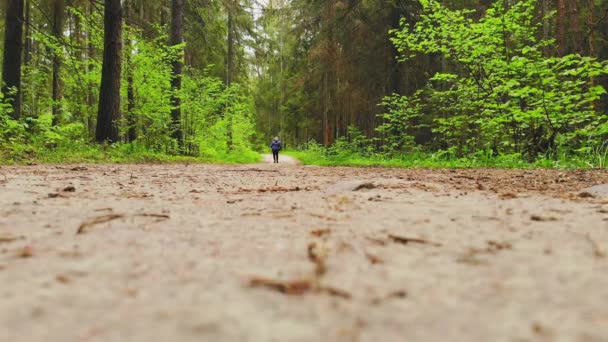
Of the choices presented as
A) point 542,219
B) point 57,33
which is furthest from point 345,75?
point 542,219

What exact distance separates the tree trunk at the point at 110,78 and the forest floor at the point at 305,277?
8138 millimetres

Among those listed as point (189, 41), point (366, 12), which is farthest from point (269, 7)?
point (366, 12)

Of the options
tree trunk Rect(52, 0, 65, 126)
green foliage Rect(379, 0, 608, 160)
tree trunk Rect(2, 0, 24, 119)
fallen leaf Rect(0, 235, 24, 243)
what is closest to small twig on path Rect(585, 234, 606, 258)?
fallen leaf Rect(0, 235, 24, 243)

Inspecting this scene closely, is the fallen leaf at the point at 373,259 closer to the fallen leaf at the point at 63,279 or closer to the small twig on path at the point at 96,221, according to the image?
the fallen leaf at the point at 63,279

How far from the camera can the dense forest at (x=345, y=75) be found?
771 cm

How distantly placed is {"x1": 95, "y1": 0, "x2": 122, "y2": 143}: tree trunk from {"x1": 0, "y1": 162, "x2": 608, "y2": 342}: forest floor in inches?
320

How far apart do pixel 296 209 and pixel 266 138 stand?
44.2 meters

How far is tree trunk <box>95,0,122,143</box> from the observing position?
9.03m

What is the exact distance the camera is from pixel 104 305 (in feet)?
2.51

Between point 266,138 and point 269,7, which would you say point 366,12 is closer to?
point 269,7

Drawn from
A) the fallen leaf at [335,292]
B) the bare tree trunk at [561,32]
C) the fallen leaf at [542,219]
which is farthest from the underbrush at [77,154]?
Answer: the bare tree trunk at [561,32]

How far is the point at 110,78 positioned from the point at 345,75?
10.0 m

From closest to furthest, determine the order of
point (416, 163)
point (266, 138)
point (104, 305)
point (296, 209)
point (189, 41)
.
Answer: point (104, 305)
point (296, 209)
point (416, 163)
point (189, 41)
point (266, 138)

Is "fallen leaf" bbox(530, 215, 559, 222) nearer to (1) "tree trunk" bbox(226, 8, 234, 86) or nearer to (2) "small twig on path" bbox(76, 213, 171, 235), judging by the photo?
(2) "small twig on path" bbox(76, 213, 171, 235)
